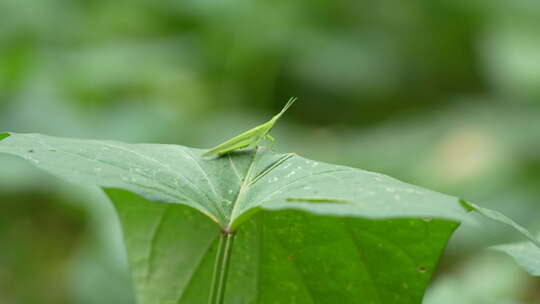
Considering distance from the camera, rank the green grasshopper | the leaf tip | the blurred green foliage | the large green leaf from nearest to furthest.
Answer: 1. the leaf tip
2. the large green leaf
3. the green grasshopper
4. the blurred green foliage

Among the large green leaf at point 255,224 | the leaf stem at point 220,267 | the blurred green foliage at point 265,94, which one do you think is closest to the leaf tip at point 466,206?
the large green leaf at point 255,224

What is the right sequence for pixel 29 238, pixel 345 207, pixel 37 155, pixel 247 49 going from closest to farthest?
pixel 345 207, pixel 37 155, pixel 29 238, pixel 247 49

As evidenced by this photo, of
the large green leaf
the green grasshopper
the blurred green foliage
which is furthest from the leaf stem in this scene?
the blurred green foliage

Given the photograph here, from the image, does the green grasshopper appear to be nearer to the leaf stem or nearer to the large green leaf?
the large green leaf

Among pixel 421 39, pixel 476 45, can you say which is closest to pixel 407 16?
pixel 421 39

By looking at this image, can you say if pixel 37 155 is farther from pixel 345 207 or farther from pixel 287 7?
pixel 287 7

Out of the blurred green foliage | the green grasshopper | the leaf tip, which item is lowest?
the blurred green foliage

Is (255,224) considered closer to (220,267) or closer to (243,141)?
(220,267)
